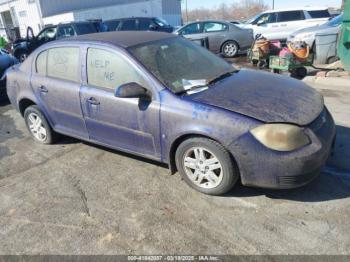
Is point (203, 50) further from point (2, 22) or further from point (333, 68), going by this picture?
point (2, 22)

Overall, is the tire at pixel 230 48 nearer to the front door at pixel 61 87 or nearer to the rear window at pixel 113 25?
the rear window at pixel 113 25

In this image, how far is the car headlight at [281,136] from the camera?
3012 mm

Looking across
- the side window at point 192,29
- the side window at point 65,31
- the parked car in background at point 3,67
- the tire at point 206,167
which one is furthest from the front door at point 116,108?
the side window at point 65,31

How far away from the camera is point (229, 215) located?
320 centimetres

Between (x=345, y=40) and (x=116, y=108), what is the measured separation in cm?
598

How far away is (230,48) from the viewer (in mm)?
12656

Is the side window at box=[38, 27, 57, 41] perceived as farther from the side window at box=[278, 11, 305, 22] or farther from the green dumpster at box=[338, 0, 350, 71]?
the green dumpster at box=[338, 0, 350, 71]

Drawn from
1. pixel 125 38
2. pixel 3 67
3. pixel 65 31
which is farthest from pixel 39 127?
pixel 65 31

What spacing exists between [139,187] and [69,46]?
2048mm

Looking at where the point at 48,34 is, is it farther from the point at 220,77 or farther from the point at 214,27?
the point at 220,77

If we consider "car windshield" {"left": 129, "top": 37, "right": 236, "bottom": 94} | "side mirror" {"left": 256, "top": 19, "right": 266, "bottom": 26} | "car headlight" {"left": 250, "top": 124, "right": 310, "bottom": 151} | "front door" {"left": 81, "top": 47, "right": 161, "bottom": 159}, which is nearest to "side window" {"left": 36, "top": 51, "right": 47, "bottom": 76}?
"front door" {"left": 81, "top": 47, "right": 161, "bottom": 159}

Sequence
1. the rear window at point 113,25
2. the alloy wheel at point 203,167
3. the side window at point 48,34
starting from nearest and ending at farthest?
the alloy wheel at point 203,167 → the side window at point 48,34 → the rear window at point 113,25

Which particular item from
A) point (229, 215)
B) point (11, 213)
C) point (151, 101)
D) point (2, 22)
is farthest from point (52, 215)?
point (2, 22)

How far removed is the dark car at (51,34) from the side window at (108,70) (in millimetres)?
10253
